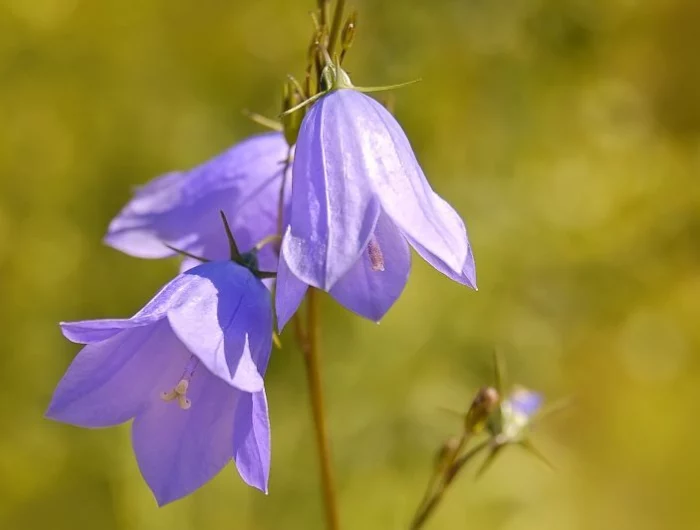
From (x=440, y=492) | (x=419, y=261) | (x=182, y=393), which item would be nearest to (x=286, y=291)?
(x=182, y=393)

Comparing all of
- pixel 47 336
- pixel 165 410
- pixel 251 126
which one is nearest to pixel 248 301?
pixel 165 410

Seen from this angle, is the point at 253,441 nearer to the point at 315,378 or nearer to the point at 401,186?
the point at 315,378

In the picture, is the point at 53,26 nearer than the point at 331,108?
No

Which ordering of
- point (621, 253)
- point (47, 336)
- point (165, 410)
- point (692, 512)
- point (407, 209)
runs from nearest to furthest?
point (407, 209) → point (165, 410) → point (47, 336) → point (692, 512) → point (621, 253)

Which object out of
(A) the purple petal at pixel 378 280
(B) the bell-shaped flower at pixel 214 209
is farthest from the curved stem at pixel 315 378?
(A) the purple petal at pixel 378 280

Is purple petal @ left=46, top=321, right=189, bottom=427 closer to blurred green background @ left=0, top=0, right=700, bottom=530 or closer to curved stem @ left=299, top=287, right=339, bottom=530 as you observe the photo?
curved stem @ left=299, top=287, right=339, bottom=530

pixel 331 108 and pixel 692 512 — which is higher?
pixel 331 108

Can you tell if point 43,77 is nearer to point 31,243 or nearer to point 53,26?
point 53,26
